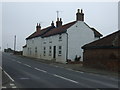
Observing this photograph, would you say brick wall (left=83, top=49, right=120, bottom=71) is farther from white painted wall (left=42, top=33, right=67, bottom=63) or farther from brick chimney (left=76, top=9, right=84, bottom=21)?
brick chimney (left=76, top=9, right=84, bottom=21)

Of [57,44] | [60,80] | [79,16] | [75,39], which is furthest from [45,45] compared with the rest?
[60,80]

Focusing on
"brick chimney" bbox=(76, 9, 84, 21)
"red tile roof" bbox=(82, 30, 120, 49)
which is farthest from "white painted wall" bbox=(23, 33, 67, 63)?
"red tile roof" bbox=(82, 30, 120, 49)

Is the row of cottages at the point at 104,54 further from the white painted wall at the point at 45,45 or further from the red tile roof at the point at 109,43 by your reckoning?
the white painted wall at the point at 45,45

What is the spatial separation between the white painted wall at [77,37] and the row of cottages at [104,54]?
968 cm

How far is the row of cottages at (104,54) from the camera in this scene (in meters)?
27.5

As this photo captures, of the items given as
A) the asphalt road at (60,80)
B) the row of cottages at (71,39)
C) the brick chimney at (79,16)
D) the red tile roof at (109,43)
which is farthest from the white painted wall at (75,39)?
the asphalt road at (60,80)

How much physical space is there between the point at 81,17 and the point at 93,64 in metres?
14.7

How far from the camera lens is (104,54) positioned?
96.7 feet

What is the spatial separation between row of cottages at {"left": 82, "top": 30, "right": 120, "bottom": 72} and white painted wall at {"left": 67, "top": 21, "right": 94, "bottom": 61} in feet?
31.8

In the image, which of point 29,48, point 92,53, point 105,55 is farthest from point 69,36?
point 29,48

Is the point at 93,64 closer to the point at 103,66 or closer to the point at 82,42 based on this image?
the point at 103,66

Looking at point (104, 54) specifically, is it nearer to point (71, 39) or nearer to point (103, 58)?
point (103, 58)

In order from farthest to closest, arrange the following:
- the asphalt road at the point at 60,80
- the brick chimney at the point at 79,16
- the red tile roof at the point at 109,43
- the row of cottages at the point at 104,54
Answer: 1. the brick chimney at the point at 79,16
2. the red tile roof at the point at 109,43
3. the row of cottages at the point at 104,54
4. the asphalt road at the point at 60,80

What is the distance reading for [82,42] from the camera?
44.8 metres
